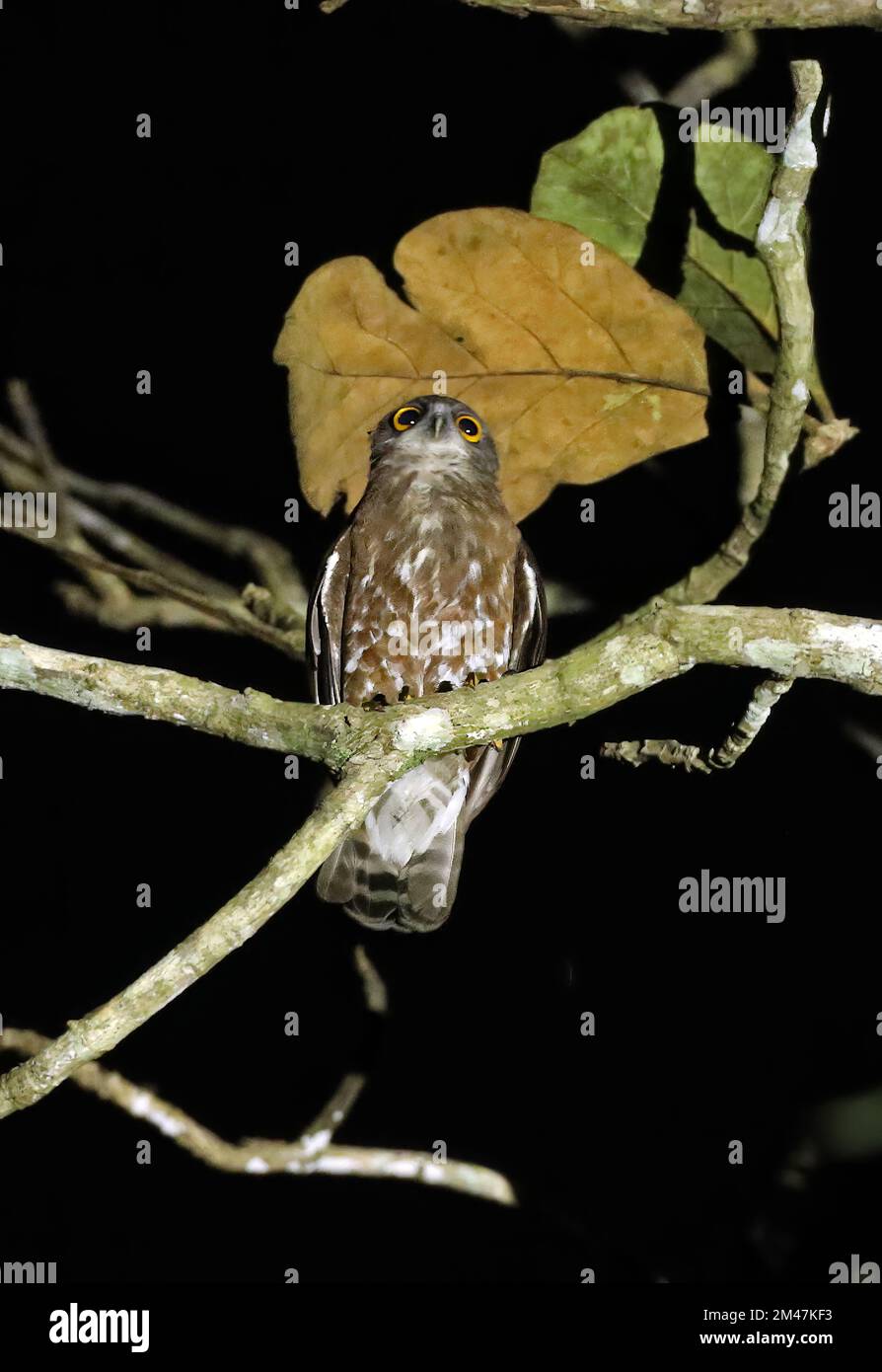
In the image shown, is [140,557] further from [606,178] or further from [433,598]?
[606,178]

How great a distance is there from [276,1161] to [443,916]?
0.94 metres

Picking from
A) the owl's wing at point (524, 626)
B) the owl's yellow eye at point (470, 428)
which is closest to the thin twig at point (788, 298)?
the owl's wing at point (524, 626)

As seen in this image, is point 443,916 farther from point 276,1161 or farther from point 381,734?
point 381,734

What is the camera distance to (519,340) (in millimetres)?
3488

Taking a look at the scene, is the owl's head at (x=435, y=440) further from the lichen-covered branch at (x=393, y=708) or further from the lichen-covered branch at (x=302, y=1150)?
the lichen-covered branch at (x=302, y=1150)

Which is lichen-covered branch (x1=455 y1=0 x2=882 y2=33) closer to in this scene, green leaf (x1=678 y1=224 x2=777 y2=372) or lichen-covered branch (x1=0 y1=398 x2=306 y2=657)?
green leaf (x1=678 y1=224 x2=777 y2=372)

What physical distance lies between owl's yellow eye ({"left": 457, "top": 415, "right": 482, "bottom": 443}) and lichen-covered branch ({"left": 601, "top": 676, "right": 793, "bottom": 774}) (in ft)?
4.43

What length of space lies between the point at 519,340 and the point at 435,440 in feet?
2.33

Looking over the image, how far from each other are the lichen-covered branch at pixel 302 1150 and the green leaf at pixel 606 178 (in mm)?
2800

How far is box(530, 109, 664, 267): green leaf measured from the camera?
3.48m

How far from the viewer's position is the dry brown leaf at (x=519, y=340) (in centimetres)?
341

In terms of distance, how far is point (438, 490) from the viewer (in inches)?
167

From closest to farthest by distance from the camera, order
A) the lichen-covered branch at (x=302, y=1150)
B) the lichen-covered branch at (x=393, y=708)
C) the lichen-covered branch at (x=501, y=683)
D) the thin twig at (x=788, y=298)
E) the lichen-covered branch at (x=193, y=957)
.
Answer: the lichen-covered branch at (x=193, y=957), the lichen-covered branch at (x=393, y=708), the lichen-covered branch at (x=501, y=683), the thin twig at (x=788, y=298), the lichen-covered branch at (x=302, y=1150)

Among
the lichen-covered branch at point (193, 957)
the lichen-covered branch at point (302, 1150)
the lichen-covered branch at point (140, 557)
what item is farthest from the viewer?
the lichen-covered branch at point (140, 557)
